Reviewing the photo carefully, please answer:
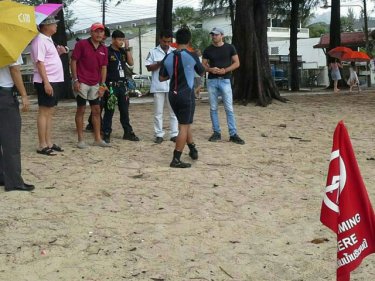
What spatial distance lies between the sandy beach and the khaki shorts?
2.50 feet

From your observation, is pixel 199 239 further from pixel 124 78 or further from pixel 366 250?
pixel 124 78

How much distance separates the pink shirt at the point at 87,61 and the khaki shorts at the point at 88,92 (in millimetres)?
51

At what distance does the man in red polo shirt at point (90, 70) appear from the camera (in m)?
7.45

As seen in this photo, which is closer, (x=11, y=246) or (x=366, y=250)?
(x=366, y=250)

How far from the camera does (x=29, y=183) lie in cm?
588

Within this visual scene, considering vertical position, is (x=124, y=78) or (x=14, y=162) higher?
(x=124, y=78)

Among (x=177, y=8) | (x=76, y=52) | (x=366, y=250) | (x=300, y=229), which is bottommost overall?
(x=300, y=229)

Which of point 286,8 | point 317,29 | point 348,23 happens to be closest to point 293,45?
point 286,8

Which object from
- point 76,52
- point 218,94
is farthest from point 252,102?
point 76,52

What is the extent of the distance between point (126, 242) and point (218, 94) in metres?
4.66

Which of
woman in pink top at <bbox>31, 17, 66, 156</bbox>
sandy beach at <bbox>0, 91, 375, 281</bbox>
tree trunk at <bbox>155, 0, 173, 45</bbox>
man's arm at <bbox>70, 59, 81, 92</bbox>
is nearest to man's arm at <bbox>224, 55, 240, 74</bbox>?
sandy beach at <bbox>0, 91, 375, 281</bbox>

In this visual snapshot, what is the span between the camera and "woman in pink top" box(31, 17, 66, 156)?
21.5 feet

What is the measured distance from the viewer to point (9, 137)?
5340 mm

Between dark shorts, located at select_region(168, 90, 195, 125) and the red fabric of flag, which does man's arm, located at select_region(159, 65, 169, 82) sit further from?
the red fabric of flag
